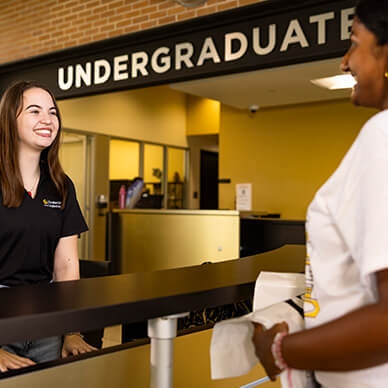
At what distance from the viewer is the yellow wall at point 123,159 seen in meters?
8.99

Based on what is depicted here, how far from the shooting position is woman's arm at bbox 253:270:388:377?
65cm

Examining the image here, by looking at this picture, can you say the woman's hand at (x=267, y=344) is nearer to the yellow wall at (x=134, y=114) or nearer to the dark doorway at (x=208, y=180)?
the yellow wall at (x=134, y=114)

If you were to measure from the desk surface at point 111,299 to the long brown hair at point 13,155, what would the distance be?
2.15 feet

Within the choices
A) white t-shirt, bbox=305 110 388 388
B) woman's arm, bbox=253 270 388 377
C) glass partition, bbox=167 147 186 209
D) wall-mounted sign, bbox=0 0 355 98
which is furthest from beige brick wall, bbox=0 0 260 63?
glass partition, bbox=167 147 186 209

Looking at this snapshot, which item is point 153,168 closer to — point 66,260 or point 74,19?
point 74,19

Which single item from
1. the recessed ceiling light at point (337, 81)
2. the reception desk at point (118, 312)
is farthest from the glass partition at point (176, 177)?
the reception desk at point (118, 312)

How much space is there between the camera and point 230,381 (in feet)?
4.75

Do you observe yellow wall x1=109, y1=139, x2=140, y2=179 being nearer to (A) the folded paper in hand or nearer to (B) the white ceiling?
(B) the white ceiling

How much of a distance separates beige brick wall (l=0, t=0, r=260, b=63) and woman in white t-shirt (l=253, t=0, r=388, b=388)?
3.57 m

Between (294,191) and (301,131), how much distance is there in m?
0.95

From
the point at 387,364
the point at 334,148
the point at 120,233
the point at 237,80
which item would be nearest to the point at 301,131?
the point at 334,148

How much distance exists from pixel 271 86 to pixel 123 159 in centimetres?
377

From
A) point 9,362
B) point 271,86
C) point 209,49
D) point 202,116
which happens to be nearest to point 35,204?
point 9,362

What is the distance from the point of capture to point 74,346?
1.54 m
